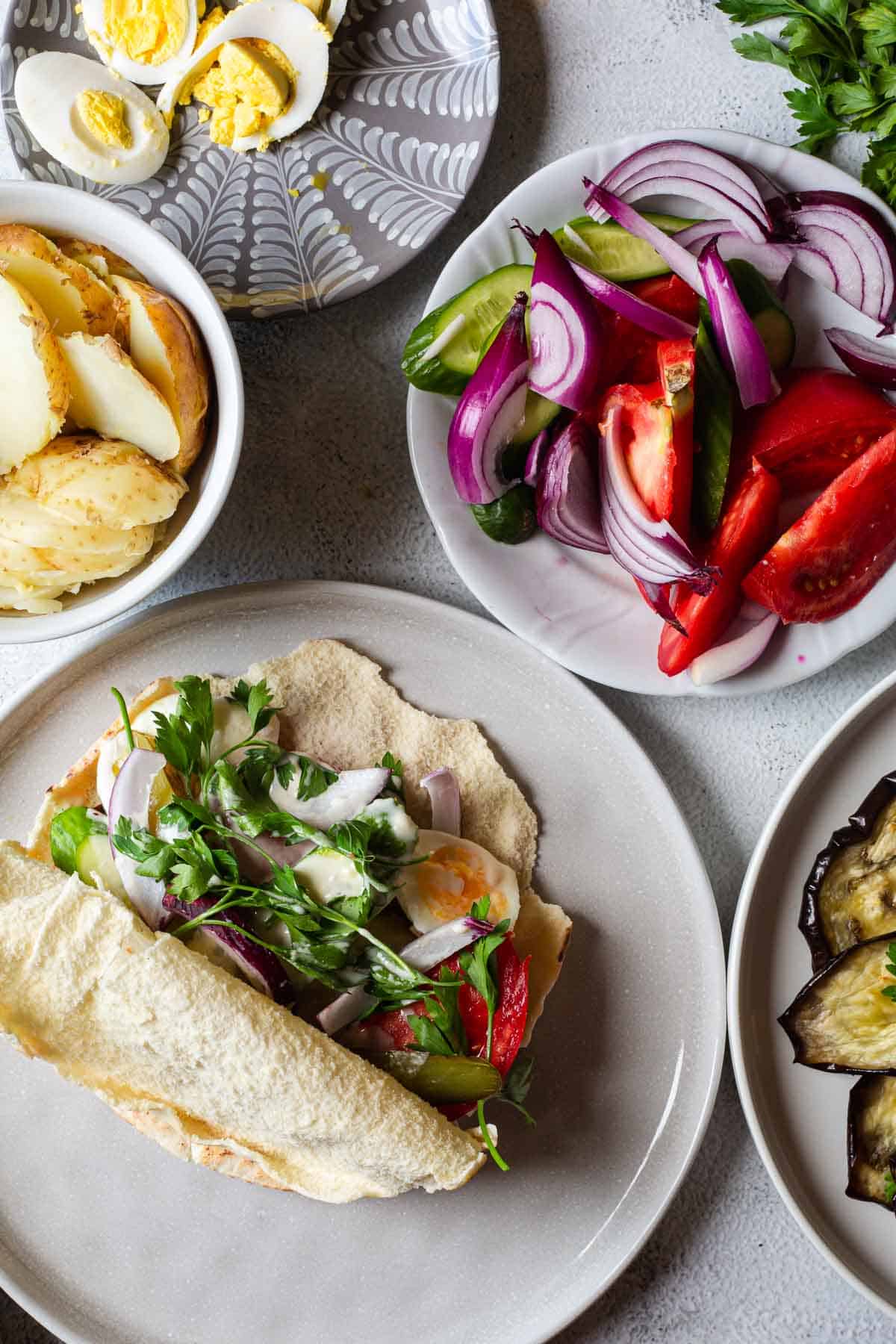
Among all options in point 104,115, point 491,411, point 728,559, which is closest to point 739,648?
point 728,559

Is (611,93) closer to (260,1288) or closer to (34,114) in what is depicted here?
(34,114)

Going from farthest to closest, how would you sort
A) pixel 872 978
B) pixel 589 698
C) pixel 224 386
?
pixel 589 698 → pixel 872 978 → pixel 224 386

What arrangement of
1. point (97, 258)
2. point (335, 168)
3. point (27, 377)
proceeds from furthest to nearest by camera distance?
point (335, 168) → point (97, 258) → point (27, 377)

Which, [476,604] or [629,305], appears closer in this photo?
[629,305]

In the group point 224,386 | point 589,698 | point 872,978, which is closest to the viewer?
point 224,386

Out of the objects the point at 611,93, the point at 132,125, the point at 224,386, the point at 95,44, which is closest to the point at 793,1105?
the point at 224,386

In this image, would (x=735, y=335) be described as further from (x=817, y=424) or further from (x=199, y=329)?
(x=199, y=329)
